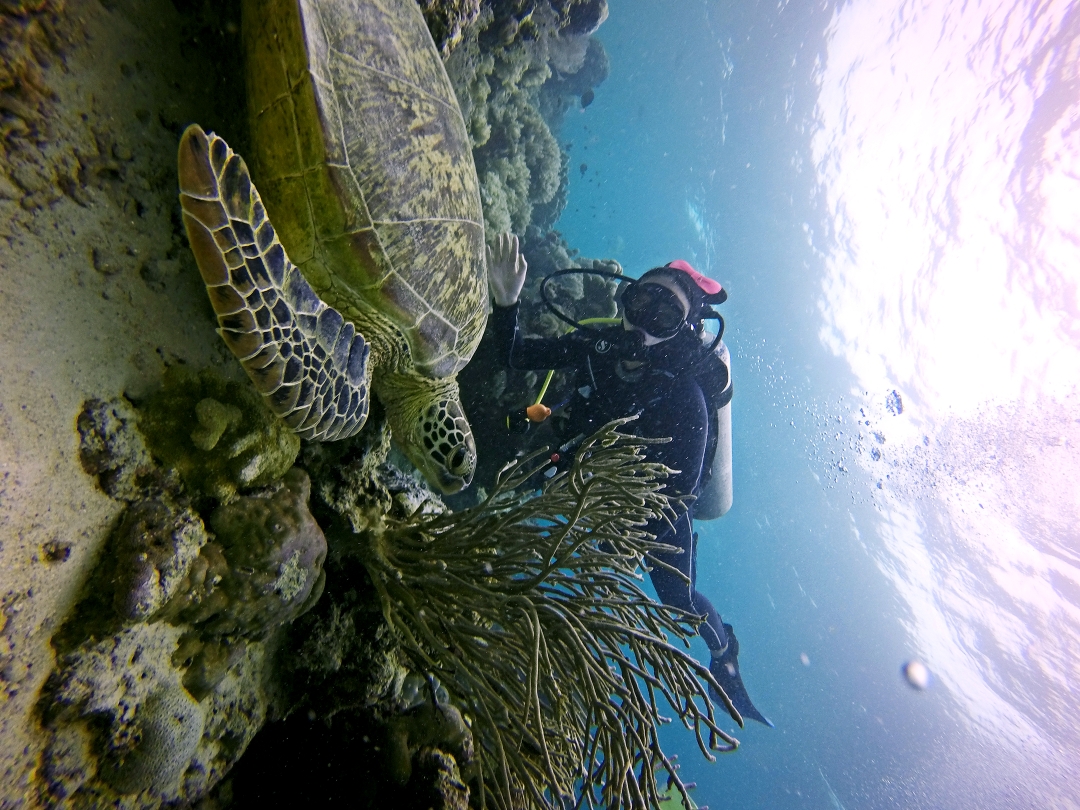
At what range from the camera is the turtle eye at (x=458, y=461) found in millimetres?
2496

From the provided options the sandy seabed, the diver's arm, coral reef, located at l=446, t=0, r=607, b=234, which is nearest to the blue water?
coral reef, located at l=446, t=0, r=607, b=234

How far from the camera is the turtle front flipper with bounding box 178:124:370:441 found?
3.83 ft

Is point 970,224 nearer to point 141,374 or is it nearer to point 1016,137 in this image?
point 1016,137

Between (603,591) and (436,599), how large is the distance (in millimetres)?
737

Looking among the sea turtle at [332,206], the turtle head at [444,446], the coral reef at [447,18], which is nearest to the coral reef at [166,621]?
the sea turtle at [332,206]

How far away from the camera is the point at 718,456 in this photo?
5578mm

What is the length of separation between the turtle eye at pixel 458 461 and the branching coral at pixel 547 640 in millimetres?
340

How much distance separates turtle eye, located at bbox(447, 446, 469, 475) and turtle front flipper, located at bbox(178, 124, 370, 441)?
0.83m

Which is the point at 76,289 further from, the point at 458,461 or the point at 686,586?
the point at 686,586

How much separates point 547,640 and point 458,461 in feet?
3.41

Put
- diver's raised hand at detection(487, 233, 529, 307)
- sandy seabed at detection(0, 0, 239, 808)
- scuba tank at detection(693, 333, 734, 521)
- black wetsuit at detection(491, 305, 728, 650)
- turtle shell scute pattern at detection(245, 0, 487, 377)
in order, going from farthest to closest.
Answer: scuba tank at detection(693, 333, 734, 521)
black wetsuit at detection(491, 305, 728, 650)
diver's raised hand at detection(487, 233, 529, 307)
turtle shell scute pattern at detection(245, 0, 487, 377)
sandy seabed at detection(0, 0, 239, 808)

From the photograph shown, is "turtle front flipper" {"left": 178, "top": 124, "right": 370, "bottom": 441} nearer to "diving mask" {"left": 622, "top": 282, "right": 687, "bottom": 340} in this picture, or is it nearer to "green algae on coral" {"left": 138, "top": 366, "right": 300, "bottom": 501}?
"green algae on coral" {"left": 138, "top": 366, "right": 300, "bottom": 501}

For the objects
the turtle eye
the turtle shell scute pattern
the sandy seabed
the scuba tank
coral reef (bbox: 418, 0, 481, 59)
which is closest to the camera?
the sandy seabed

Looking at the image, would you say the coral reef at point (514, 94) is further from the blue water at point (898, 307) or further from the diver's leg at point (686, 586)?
the blue water at point (898, 307)
